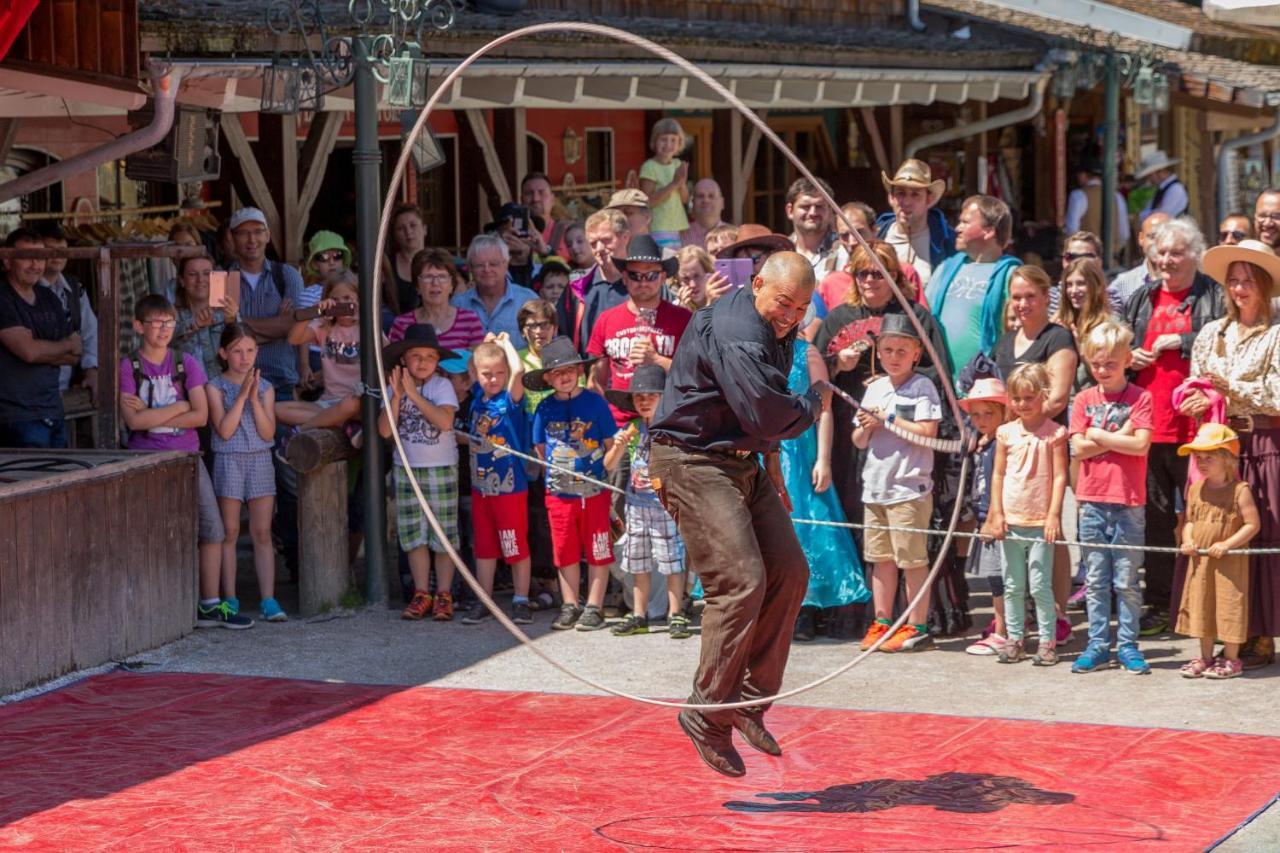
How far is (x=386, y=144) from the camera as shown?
48.8 ft

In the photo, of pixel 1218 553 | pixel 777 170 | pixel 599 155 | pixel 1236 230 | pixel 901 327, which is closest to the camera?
pixel 1218 553

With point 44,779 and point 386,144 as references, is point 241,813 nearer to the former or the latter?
point 44,779

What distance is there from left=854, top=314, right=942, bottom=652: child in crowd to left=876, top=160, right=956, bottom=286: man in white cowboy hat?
986 mm

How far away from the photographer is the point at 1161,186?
19.0 meters

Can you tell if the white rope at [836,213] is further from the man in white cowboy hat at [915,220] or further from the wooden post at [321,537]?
the wooden post at [321,537]

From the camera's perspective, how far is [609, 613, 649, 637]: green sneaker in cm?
Answer: 934

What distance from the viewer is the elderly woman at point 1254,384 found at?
8.31m

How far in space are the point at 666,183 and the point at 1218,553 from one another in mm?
5529

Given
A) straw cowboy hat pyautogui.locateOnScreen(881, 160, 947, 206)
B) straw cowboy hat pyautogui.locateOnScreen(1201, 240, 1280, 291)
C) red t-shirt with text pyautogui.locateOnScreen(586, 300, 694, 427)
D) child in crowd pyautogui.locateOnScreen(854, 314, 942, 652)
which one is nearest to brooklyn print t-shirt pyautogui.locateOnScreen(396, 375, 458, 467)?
red t-shirt with text pyautogui.locateOnScreen(586, 300, 694, 427)

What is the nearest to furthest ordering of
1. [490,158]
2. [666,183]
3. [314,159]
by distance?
[314,159], [666,183], [490,158]

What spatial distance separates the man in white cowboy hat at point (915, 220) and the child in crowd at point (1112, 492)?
4.64ft

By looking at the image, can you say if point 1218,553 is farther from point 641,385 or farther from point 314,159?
point 314,159

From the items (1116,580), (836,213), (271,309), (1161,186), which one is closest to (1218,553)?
(1116,580)

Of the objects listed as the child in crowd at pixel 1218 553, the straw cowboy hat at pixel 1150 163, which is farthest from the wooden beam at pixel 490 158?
the straw cowboy hat at pixel 1150 163
